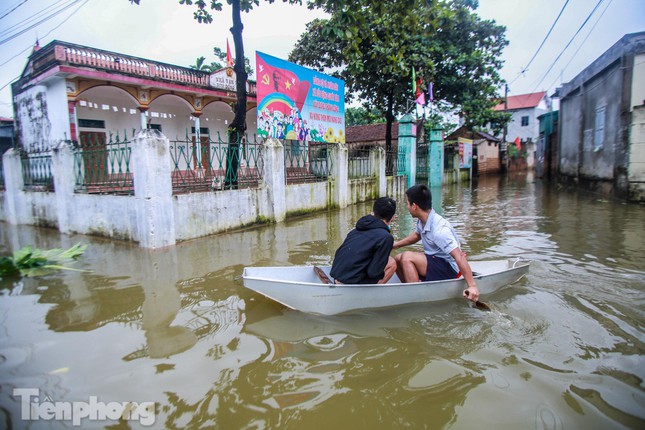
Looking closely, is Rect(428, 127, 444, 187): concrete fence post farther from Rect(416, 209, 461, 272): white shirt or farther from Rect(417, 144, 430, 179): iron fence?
Rect(416, 209, 461, 272): white shirt

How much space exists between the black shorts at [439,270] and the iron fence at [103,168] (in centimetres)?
598

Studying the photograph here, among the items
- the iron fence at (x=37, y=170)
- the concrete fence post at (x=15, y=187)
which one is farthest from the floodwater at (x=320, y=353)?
the concrete fence post at (x=15, y=187)

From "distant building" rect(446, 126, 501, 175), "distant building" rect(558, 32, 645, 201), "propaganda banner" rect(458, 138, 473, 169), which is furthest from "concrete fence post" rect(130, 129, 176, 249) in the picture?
"distant building" rect(446, 126, 501, 175)

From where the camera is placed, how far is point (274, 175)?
29.2ft

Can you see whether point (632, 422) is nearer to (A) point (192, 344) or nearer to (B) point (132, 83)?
(A) point (192, 344)

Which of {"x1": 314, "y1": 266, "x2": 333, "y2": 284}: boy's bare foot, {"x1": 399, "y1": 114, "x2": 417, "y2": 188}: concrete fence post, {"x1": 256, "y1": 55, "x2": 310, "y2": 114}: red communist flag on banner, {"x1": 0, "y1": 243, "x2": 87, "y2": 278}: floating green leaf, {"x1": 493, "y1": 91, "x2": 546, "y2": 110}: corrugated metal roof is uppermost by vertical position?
{"x1": 493, "y1": 91, "x2": 546, "y2": 110}: corrugated metal roof

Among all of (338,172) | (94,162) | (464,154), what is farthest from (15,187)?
(464,154)

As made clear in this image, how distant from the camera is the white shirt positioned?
148 inches

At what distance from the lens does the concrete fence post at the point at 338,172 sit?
37.1 feet

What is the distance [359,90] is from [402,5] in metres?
13.5

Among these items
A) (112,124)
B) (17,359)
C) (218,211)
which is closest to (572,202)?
(218,211)

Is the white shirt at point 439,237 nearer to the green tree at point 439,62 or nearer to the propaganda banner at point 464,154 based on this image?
the green tree at point 439,62

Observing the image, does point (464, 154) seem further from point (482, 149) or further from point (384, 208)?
point (384, 208)

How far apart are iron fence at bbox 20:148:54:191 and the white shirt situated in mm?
8995
